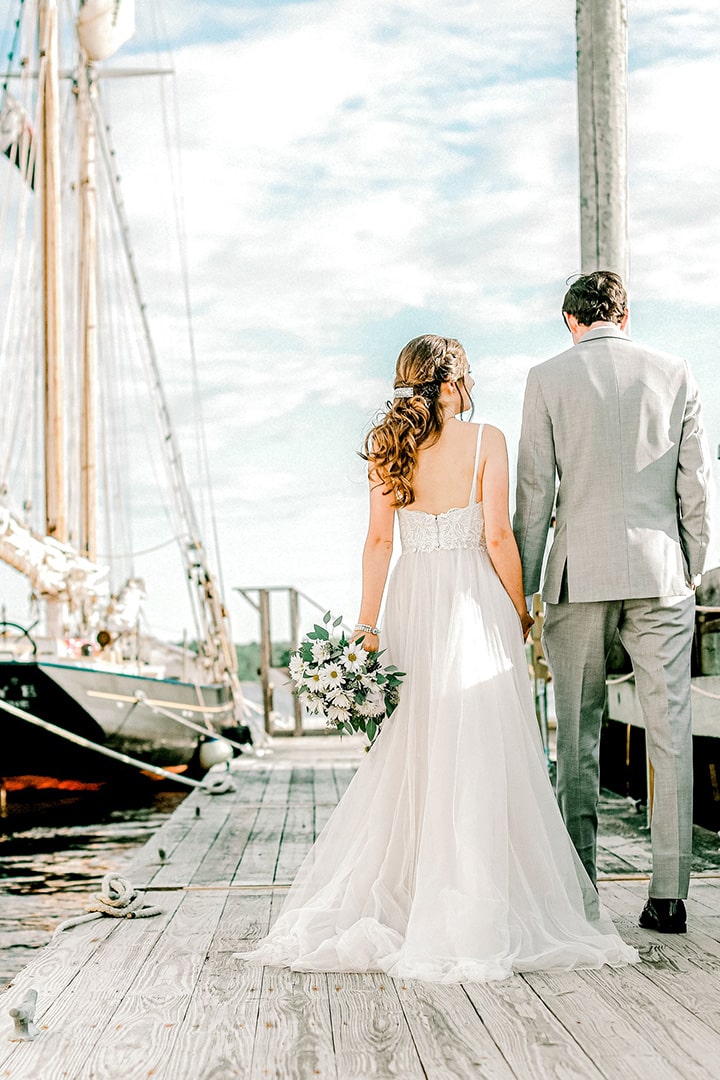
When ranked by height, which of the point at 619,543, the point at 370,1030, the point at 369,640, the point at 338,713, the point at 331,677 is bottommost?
the point at 370,1030

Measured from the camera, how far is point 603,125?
6.11 metres

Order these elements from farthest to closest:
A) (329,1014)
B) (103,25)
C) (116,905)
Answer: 1. (103,25)
2. (116,905)
3. (329,1014)

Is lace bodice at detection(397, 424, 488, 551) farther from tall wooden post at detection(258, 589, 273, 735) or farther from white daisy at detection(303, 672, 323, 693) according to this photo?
tall wooden post at detection(258, 589, 273, 735)

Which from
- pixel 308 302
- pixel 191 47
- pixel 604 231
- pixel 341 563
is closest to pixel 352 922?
pixel 341 563

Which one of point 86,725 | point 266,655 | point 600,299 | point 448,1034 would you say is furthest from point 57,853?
point 448,1034

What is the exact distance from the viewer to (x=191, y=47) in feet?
85.7

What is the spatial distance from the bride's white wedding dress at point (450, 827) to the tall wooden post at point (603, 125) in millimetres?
2809

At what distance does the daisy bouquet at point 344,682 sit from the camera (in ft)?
12.7

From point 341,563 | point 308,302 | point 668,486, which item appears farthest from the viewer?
point 308,302

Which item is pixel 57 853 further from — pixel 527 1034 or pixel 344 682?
pixel 527 1034

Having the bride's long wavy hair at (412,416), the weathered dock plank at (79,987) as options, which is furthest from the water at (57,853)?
the bride's long wavy hair at (412,416)

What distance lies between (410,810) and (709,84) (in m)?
5.89

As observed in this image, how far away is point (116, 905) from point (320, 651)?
126 cm

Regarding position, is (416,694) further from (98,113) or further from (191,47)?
(191,47)
